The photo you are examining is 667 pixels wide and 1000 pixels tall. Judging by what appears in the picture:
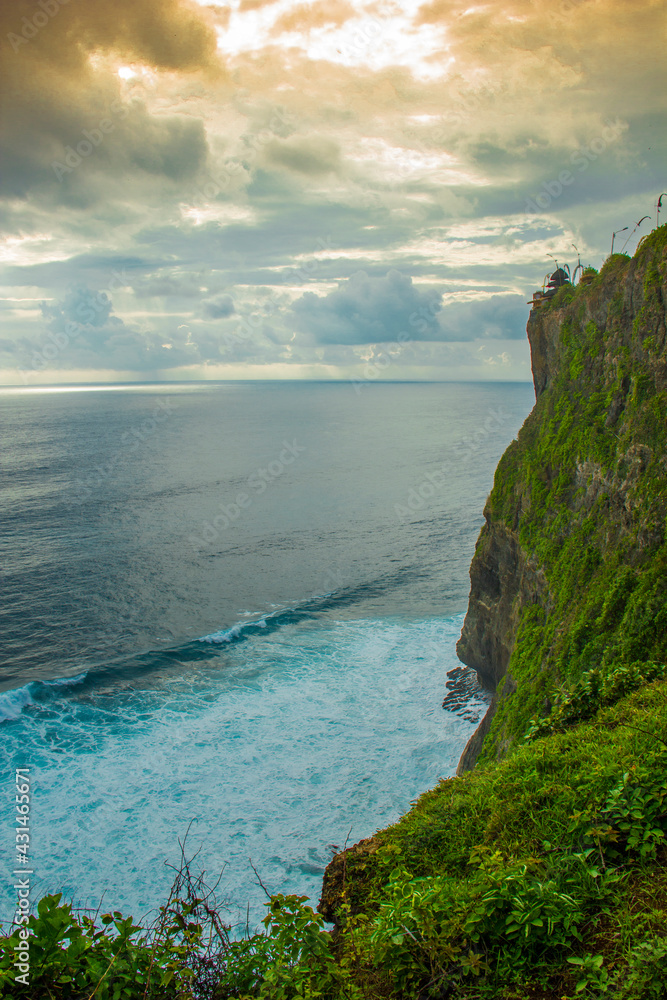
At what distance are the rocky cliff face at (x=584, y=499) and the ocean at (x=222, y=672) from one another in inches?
222

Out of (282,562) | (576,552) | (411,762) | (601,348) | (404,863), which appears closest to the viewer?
(404,863)

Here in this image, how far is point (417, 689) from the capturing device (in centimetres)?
2717

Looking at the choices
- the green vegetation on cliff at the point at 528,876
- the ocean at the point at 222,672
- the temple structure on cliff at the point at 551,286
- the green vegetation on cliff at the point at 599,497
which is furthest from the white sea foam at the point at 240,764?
the temple structure on cliff at the point at 551,286

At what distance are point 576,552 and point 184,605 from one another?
2587 cm

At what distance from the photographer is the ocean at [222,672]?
58.5 feet

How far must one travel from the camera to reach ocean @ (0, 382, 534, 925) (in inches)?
702

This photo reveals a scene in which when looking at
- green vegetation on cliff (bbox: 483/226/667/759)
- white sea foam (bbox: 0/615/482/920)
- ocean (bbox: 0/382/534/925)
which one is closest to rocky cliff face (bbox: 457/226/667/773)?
green vegetation on cliff (bbox: 483/226/667/759)

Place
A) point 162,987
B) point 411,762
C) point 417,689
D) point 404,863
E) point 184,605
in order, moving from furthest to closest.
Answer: point 184,605
point 417,689
point 411,762
point 404,863
point 162,987

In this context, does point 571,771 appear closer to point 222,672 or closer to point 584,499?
point 584,499

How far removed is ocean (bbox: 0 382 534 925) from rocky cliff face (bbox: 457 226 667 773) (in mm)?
5641

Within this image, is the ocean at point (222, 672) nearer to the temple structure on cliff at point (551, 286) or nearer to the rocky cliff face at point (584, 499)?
the rocky cliff face at point (584, 499)

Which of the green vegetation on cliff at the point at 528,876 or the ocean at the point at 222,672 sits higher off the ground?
the green vegetation on cliff at the point at 528,876

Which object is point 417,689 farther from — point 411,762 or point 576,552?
point 576,552

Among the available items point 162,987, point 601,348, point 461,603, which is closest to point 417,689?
point 461,603
